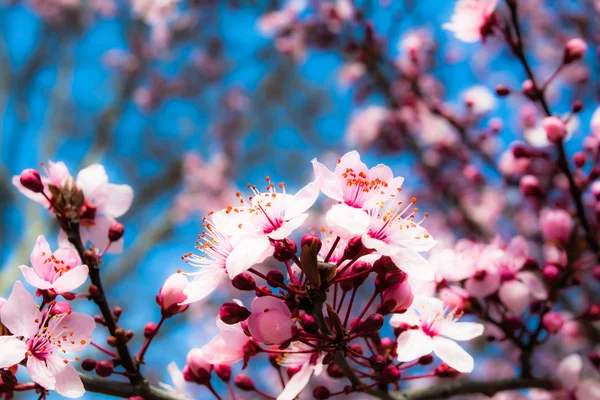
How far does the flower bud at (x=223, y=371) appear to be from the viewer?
138 cm

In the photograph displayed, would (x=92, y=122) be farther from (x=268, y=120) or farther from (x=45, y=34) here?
(x=268, y=120)

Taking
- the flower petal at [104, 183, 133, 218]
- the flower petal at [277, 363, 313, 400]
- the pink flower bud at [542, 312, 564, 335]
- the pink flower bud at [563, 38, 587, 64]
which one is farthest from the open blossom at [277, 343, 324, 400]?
the pink flower bud at [563, 38, 587, 64]

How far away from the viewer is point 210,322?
23.3ft

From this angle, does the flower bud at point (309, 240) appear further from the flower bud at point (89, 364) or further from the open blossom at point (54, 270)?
the flower bud at point (89, 364)

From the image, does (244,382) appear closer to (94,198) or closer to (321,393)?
(321,393)

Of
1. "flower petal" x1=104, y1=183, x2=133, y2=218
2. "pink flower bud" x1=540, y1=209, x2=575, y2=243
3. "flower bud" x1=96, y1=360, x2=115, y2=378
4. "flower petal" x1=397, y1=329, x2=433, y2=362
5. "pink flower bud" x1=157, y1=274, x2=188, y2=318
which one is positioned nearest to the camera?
"flower petal" x1=397, y1=329, x2=433, y2=362

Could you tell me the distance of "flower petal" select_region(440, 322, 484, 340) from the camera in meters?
Result: 1.21

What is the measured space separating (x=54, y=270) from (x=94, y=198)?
14.5 inches

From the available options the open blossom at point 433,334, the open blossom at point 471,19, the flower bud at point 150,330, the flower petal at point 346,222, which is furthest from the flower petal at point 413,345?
the open blossom at point 471,19

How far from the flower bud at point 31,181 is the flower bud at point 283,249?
787 millimetres

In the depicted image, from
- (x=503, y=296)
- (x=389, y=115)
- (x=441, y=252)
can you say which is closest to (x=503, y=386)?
(x=503, y=296)

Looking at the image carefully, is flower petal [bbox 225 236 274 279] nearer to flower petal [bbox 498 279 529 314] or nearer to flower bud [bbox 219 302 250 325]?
flower bud [bbox 219 302 250 325]

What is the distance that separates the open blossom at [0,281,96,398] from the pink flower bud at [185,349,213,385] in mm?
283

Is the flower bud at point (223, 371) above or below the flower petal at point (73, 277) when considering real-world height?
below
